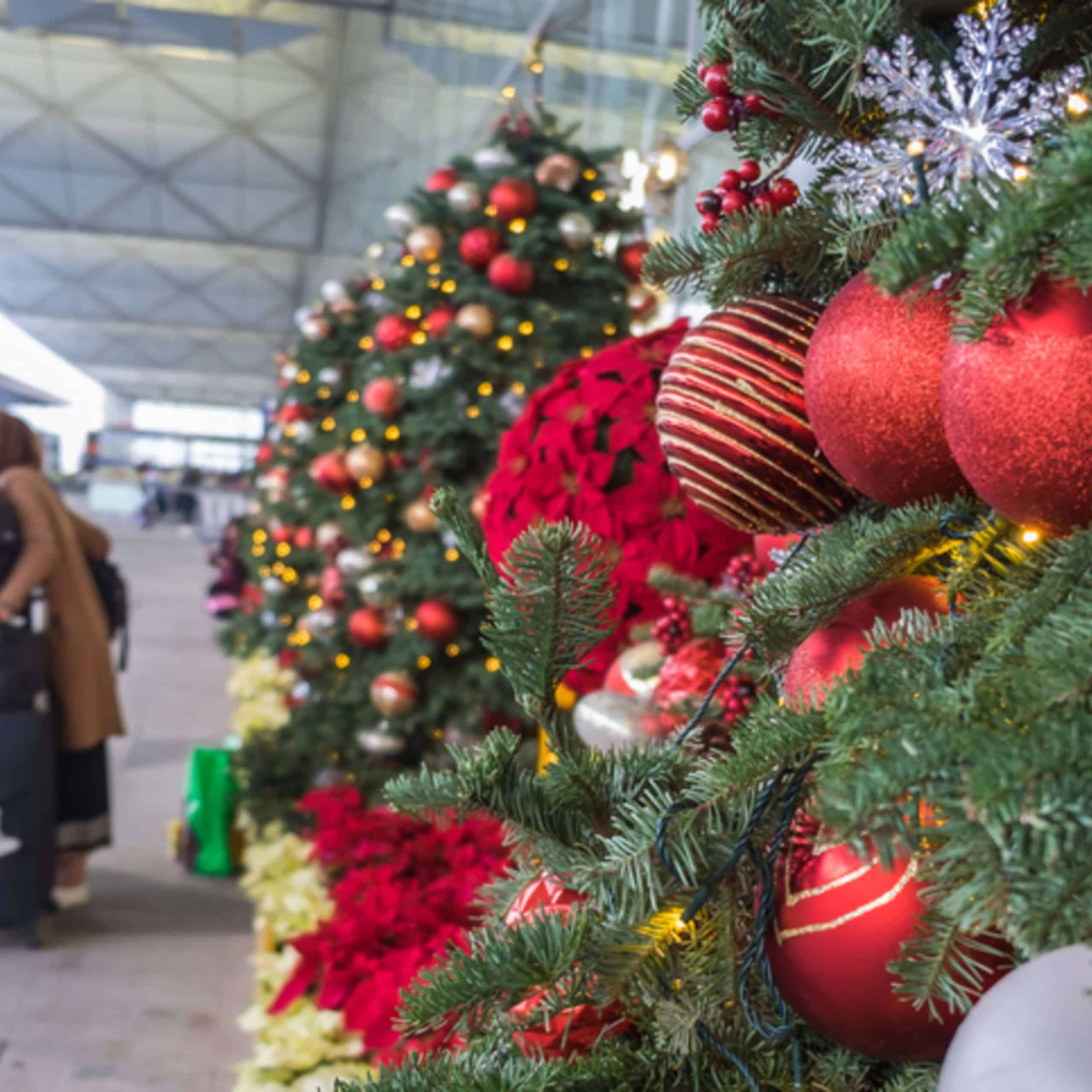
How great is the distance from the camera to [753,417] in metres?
0.88

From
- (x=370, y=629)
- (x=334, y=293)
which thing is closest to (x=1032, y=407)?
(x=370, y=629)

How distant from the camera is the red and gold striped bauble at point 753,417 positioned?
0.87 meters

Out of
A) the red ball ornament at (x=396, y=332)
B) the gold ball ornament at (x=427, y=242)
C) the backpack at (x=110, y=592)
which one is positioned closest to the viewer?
the gold ball ornament at (x=427, y=242)

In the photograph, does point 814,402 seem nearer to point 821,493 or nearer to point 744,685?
point 821,493

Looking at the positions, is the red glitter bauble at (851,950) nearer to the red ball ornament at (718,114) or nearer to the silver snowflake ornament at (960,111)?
the silver snowflake ornament at (960,111)

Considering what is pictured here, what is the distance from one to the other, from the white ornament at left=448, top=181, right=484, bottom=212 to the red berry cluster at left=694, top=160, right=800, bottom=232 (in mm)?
2535

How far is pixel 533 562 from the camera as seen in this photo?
0.68 m

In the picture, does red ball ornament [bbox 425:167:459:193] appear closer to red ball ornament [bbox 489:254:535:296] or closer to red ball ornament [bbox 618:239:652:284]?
red ball ornament [bbox 489:254:535:296]

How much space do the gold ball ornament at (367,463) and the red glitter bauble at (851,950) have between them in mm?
3102

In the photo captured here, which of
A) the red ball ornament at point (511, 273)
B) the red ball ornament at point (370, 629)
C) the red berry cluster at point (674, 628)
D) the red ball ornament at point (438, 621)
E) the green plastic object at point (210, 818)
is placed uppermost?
the red ball ornament at point (511, 273)

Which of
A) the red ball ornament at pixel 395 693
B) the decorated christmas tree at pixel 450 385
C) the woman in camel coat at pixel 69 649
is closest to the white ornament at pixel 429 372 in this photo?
the decorated christmas tree at pixel 450 385

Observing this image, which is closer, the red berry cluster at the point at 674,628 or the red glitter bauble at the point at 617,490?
the red berry cluster at the point at 674,628

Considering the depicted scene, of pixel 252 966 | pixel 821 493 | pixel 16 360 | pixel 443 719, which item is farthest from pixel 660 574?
pixel 16 360

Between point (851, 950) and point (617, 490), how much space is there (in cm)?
125
